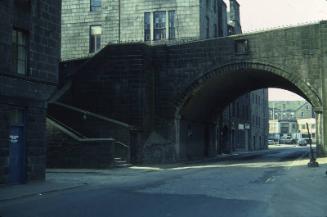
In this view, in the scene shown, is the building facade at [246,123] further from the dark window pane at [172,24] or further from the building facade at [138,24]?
the dark window pane at [172,24]

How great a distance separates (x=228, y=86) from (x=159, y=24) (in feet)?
31.7

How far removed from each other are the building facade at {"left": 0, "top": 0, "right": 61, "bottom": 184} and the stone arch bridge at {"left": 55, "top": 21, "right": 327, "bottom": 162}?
1246 cm

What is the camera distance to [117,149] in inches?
1204

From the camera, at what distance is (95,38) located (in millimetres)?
47125

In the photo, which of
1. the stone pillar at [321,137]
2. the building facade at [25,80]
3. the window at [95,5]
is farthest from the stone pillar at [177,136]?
the window at [95,5]

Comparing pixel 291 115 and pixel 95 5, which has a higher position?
pixel 95 5

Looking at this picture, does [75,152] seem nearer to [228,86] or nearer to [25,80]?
[25,80]

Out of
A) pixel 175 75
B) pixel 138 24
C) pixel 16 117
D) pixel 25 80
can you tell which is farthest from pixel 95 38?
pixel 16 117

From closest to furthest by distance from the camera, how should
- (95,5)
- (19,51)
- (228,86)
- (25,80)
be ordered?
(25,80), (19,51), (228,86), (95,5)

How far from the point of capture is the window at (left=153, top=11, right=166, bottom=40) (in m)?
43.7

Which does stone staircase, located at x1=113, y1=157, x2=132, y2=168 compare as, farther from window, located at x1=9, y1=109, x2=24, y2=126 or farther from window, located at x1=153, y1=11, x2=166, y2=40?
window, located at x1=153, y1=11, x2=166, y2=40

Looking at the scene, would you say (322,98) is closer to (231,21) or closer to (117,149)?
(117,149)

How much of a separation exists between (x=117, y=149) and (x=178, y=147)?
19.6 ft

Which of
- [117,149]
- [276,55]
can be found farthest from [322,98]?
[117,149]
